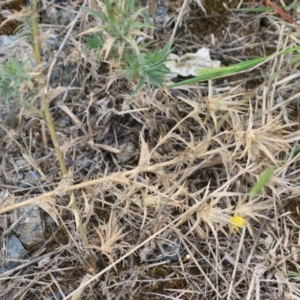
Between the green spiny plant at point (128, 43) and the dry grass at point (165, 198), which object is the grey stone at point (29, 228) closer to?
the dry grass at point (165, 198)

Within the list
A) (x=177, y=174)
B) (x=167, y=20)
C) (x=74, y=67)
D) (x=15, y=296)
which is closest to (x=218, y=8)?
(x=167, y=20)

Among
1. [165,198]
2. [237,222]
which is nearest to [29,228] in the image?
[165,198]

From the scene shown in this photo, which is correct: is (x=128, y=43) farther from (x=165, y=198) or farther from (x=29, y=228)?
(x=29, y=228)

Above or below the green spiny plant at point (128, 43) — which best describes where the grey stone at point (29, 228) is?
below

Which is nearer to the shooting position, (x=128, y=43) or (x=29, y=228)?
(x=128, y=43)

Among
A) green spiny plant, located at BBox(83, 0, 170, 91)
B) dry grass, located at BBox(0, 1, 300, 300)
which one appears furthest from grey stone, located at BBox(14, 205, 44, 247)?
green spiny plant, located at BBox(83, 0, 170, 91)

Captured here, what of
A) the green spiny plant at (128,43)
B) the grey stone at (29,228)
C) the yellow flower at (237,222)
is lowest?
the grey stone at (29,228)

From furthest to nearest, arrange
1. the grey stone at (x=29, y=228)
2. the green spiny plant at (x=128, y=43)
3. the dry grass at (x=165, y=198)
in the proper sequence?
the grey stone at (x=29, y=228)
the dry grass at (x=165, y=198)
the green spiny plant at (x=128, y=43)

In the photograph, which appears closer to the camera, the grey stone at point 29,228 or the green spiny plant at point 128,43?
the green spiny plant at point 128,43

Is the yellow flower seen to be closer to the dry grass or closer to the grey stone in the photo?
the dry grass

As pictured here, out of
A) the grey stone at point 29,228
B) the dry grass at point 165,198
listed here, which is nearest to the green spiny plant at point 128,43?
the dry grass at point 165,198
